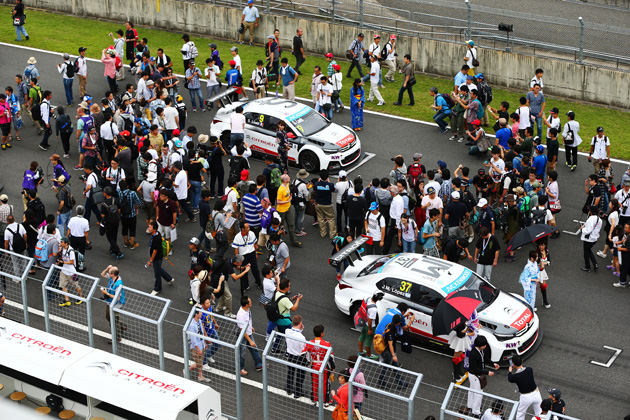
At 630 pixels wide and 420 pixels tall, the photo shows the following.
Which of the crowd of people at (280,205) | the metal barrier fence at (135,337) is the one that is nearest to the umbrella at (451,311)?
the crowd of people at (280,205)

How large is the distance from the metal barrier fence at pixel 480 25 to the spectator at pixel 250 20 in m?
0.72

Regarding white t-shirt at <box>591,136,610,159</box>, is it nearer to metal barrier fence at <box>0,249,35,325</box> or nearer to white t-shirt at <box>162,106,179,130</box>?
white t-shirt at <box>162,106,179,130</box>

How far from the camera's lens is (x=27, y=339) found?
1421cm

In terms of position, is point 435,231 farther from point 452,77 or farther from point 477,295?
point 452,77

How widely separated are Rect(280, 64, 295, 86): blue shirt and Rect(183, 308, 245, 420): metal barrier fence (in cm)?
1344

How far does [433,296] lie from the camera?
1653 centimetres

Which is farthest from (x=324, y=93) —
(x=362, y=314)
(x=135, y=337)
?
(x=135, y=337)

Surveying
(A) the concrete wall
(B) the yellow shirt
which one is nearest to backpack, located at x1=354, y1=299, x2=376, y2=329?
(B) the yellow shirt

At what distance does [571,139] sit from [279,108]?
782 cm

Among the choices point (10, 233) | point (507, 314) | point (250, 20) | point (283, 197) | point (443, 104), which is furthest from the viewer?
point (250, 20)

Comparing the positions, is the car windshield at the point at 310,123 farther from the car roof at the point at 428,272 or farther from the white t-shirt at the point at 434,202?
the car roof at the point at 428,272

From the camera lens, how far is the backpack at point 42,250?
1816 cm

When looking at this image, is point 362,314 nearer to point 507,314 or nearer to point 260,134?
point 507,314

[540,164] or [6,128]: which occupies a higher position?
[540,164]
